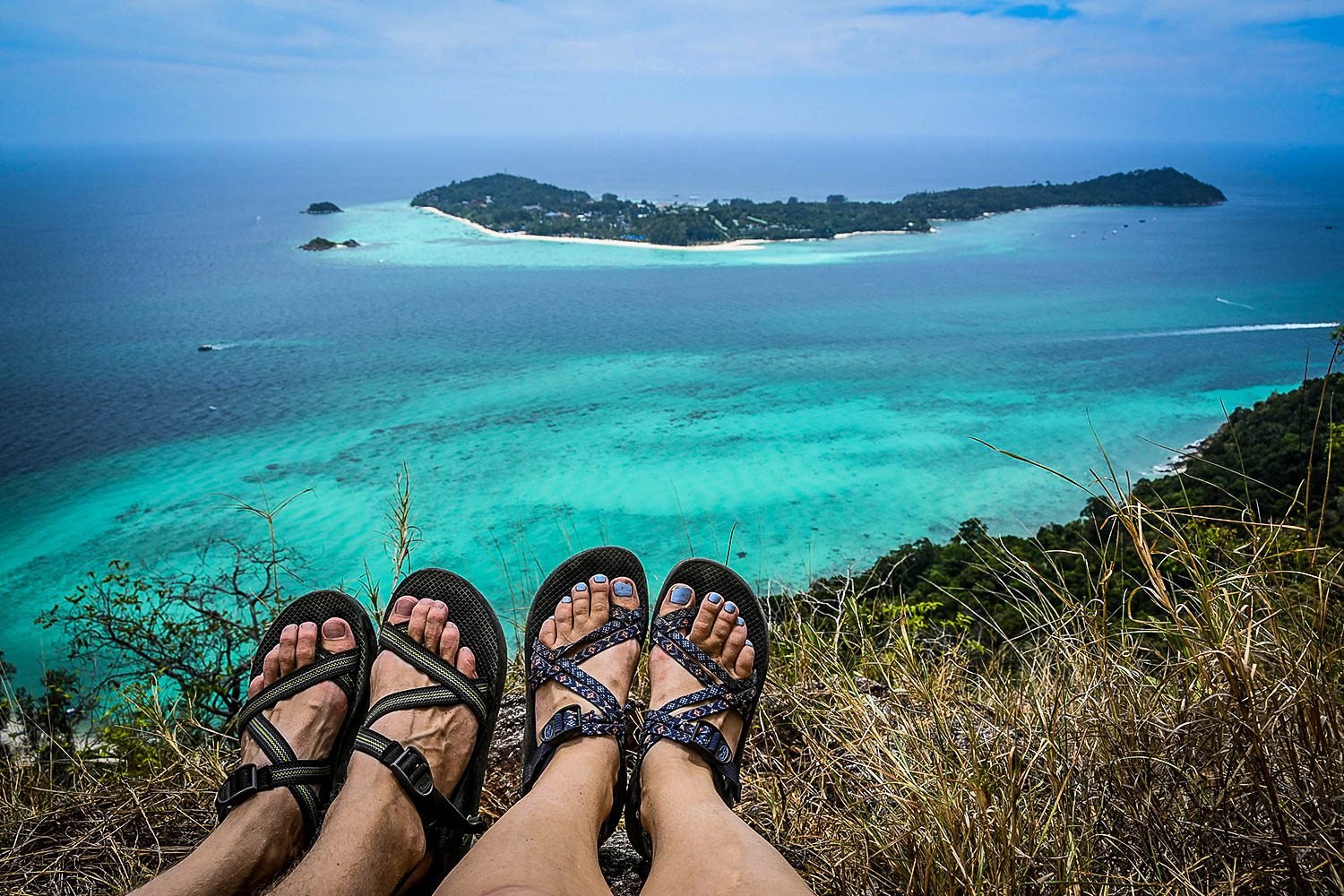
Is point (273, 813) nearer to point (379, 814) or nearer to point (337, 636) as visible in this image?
point (379, 814)

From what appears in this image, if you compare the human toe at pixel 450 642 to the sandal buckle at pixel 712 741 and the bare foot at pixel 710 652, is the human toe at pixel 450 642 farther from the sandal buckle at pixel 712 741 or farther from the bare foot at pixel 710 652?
the sandal buckle at pixel 712 741

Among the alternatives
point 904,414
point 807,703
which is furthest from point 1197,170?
point 807,703

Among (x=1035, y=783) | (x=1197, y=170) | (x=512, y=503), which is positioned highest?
(x=1197, y=170)

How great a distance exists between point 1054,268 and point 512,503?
30.4 meters

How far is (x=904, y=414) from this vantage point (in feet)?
60.0

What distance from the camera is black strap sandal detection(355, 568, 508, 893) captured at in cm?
127

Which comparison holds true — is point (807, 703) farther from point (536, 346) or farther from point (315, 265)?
point (315, 265)

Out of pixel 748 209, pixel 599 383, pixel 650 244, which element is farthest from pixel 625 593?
pixel 748 209

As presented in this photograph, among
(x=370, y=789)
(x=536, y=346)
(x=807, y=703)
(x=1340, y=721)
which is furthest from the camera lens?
(x=536, y=346)

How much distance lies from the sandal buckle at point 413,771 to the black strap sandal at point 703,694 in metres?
0.34

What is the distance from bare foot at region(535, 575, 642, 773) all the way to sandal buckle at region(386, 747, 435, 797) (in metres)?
0.24

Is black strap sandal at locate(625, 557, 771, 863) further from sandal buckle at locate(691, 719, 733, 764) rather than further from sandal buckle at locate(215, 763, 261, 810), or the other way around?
sandal buckle at locate(215, 763, 261, 810)

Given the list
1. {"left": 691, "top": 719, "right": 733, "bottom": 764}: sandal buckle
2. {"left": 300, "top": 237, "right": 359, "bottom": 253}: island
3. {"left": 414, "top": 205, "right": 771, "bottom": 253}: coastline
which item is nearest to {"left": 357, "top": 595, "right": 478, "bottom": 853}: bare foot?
{"left": 691, "top": 719, "right": 733, "bottom": 764}: sandal buckle

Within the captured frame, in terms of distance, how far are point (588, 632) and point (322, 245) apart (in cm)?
4242
